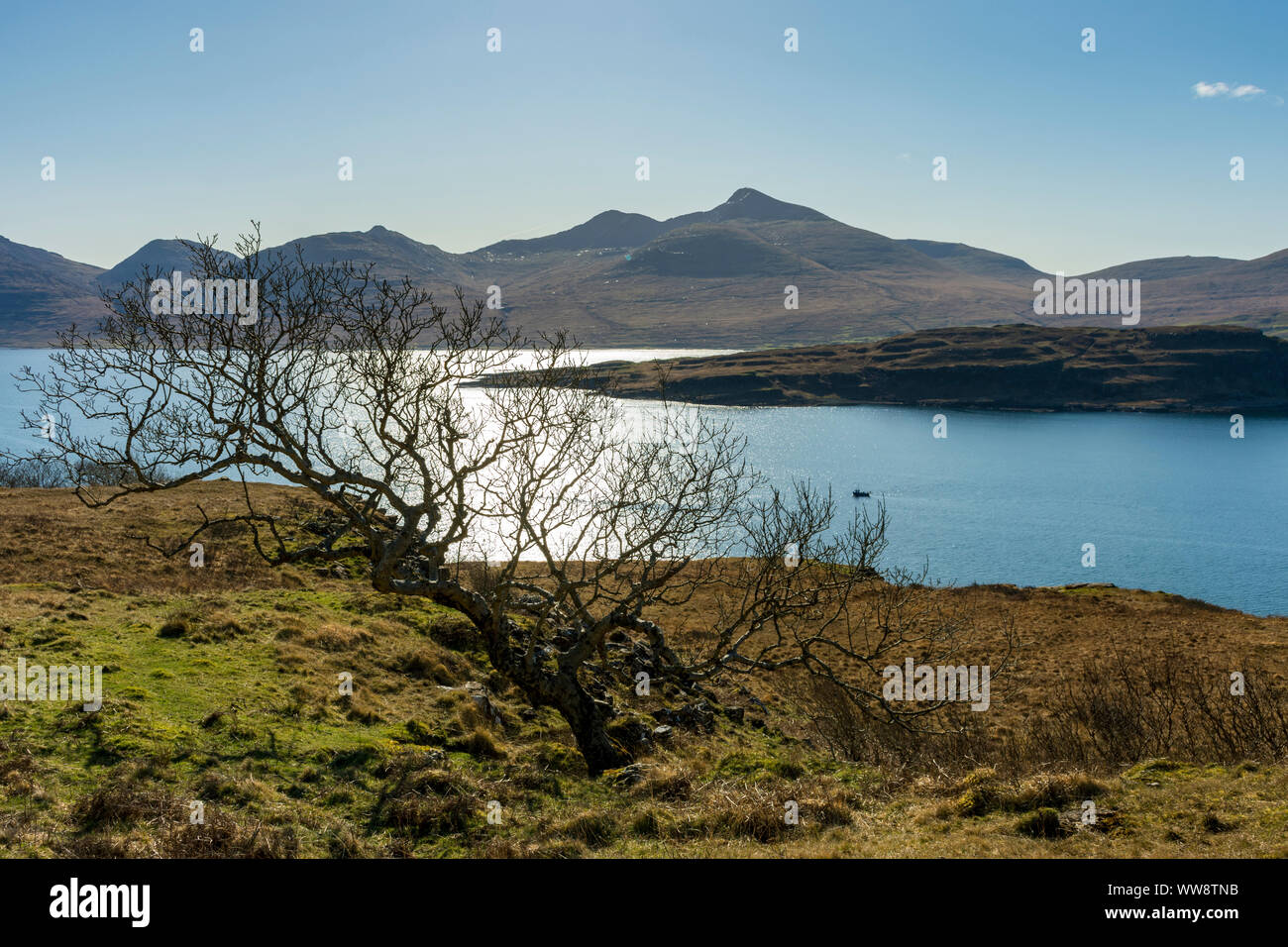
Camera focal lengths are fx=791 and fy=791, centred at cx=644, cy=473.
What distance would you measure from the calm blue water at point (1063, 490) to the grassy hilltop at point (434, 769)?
161 feet

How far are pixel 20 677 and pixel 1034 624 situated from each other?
4712cm

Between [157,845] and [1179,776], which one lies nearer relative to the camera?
[157,845]

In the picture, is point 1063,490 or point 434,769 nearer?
point 434,769

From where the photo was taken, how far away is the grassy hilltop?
9930mm

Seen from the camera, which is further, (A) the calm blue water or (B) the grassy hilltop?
(A) the calm blue water

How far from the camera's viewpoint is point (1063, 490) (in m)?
110

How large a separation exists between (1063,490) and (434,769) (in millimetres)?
115055

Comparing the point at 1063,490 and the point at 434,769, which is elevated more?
the point at 434,769

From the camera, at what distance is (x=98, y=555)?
32.3 metres

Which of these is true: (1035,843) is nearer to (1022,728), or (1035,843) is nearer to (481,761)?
(481,761)

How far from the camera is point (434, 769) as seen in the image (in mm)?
12961

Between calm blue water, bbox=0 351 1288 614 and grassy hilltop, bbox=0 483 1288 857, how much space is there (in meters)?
49.1

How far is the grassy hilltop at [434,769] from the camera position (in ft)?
32.6
